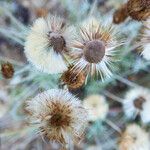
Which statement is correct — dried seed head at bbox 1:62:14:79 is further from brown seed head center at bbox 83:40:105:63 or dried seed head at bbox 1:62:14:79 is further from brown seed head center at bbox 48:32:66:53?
brown seed head center at bbox 83:40:105:63

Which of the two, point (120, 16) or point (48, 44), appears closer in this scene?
point (48, 44)

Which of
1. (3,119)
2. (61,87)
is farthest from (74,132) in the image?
(3,119)

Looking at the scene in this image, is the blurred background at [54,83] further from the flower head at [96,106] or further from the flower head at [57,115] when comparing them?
the flower head at [57,115]

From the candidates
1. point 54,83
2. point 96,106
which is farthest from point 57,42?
point 96,106

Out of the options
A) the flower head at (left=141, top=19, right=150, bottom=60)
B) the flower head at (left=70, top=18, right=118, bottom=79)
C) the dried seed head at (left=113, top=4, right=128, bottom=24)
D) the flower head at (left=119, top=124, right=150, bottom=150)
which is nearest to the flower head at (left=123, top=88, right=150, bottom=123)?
the flower head at (left=119, top=124, right=150, bottom=150)

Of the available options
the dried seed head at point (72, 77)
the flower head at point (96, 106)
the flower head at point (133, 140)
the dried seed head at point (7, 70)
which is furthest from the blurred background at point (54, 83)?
the dried seed head at point (72, 77)

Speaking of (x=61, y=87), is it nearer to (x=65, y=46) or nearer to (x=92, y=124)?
(x=65, y=46)

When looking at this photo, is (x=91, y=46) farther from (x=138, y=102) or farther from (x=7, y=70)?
(x=138, y=102)
